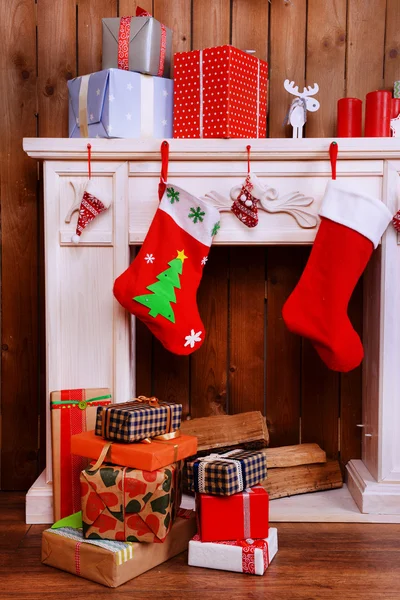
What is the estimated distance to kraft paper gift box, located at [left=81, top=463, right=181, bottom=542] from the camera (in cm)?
152

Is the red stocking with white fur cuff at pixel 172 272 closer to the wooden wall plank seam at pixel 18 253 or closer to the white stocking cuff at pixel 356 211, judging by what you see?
the white stocking cuff at pixel 356 211

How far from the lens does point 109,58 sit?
1962 millimetres

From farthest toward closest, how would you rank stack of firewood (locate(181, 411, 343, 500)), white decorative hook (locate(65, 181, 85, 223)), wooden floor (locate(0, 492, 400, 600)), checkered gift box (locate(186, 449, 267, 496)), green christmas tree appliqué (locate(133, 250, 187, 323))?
stack of firewood (locate(181, 411, 343, 500)) < white decorative hook (locate(65, 181, 85, 223)) < green christmas tree appliqué (locate(133, 250, 187, 323)) < checkered gift box (locate(186, 449, 267, 496)) < wooden floor (locate(0, 492, 400, 600))

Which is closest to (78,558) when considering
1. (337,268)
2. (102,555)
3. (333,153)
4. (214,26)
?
(102,555)

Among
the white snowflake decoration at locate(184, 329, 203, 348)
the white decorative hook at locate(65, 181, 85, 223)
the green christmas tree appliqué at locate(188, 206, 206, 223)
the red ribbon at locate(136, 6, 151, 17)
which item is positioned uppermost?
the red ribbon at locate(136, 6, 151, 17)

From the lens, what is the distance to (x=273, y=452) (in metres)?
2.09

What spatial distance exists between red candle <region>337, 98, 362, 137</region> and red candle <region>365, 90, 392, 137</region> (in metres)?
0.04

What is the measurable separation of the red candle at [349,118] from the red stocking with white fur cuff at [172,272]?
0.49 metres

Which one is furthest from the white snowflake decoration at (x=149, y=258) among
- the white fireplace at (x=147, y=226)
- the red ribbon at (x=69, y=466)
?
the red ribbon at (x=69, y=466)

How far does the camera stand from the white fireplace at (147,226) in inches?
74.9

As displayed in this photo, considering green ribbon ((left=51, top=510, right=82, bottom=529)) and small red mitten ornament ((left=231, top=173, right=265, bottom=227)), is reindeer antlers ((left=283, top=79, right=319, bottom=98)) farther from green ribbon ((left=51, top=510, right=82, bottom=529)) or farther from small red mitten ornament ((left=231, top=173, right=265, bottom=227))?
green ribbon ((left=51, top=510, right=82, bottom=529))

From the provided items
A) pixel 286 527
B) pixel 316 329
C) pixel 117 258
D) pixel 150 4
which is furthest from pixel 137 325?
pixel 150 4

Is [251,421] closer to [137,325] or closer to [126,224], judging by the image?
[137,325]

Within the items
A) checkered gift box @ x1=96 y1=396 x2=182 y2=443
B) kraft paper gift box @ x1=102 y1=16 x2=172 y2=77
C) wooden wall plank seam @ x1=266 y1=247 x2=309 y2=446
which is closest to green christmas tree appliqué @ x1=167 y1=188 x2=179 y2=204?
kraft paper gift box @ x1=102 y1=16 x2=172 y2=77
